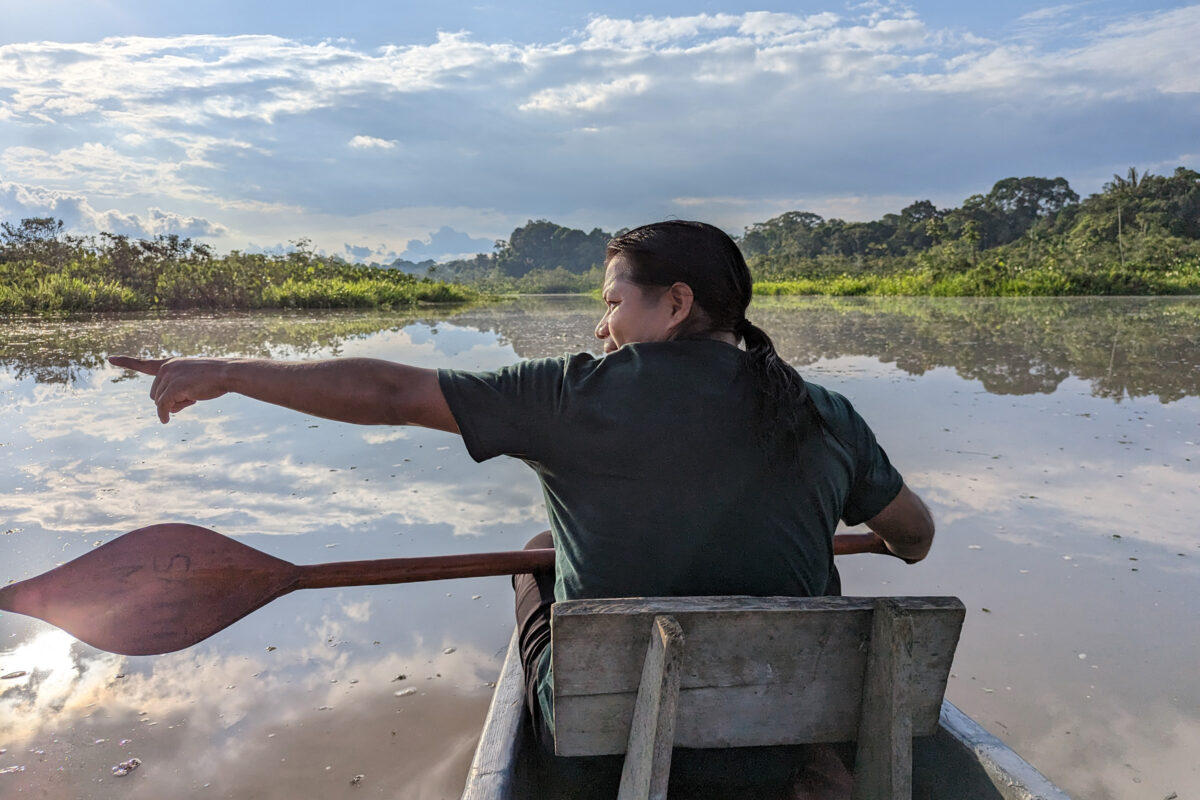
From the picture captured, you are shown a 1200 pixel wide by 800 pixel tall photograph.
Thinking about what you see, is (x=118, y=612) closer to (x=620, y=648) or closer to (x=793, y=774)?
(x=620, y=648)

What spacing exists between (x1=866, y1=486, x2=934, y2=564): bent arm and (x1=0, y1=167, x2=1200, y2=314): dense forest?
59.2 feet

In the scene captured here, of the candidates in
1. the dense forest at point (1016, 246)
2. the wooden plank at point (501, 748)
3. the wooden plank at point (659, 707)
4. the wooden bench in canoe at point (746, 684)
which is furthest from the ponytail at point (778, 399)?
the dense forest at point (1016, 246)

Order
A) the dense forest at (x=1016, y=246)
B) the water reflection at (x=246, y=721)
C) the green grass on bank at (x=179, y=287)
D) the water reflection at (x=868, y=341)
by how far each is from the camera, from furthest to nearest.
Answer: the dense forest at (x=1016, y=246), the green grass on bank at (x=179, y=287), the water reflection at (x=868, y=341), the water reflection at (x=246, y=721)

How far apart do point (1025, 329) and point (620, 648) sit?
44.1 ft

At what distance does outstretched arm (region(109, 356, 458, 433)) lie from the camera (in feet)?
4.21

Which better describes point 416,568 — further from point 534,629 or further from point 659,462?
point 659,462

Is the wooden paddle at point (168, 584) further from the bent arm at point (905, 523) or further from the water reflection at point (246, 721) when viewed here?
the bent arm at point (905, 523)

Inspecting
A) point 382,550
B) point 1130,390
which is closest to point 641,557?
point 382,550

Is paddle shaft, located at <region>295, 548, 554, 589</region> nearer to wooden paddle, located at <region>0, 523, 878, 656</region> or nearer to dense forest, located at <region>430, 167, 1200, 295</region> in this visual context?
wooden paddle, located at <region>0, 523, 878, 656</region>

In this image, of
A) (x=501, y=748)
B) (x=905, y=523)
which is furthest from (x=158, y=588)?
(x=905, y=523)

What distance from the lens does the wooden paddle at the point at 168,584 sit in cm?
152

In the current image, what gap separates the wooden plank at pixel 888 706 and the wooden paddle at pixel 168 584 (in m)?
0.94

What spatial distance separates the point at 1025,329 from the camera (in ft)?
41.1

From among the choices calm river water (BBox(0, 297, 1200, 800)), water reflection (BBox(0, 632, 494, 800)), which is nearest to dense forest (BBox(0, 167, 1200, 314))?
calm river water (BBox(0, 297, 1200, 800))
